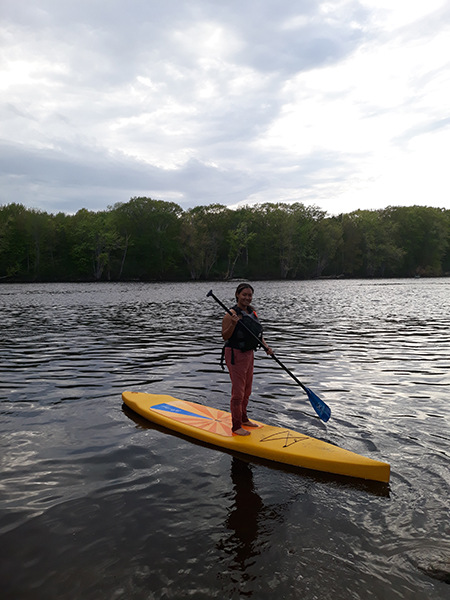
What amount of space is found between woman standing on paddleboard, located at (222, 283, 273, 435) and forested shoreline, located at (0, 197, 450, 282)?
71.8m

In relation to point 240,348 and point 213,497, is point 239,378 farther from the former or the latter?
point 213,497

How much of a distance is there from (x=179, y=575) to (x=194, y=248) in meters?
76.7

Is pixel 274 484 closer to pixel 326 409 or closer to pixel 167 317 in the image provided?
pixel 326 409

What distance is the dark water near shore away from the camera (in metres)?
3.38

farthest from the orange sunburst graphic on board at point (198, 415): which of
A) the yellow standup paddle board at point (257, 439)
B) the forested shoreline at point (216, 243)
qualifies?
the forested shoreline at point (216, 243)

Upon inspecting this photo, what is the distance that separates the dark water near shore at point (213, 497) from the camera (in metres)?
3.38

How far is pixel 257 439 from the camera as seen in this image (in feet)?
19.4

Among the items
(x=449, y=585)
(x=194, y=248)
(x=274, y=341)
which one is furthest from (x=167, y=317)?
(x=194, y=248)

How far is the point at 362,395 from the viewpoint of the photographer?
8180 mm

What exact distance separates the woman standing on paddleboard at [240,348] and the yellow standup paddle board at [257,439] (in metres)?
0.31

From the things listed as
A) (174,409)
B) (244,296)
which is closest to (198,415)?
(174,409)

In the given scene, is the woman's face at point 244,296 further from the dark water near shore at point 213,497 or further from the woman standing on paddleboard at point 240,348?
the dark water near shore at point 213,497

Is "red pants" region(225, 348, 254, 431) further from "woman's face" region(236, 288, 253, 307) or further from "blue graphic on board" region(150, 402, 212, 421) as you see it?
"blue graphic on board" region(150, 402, 212, 421)

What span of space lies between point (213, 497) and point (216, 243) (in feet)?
258
